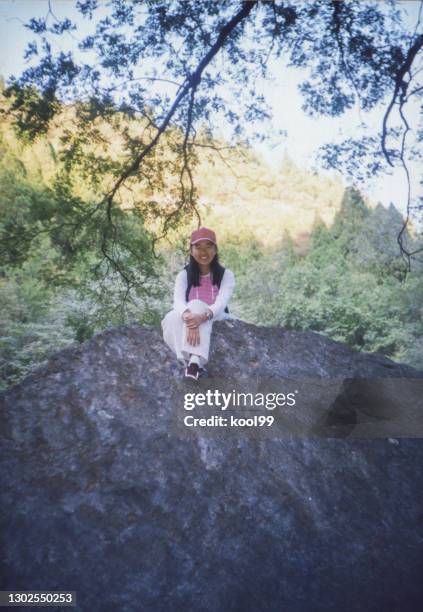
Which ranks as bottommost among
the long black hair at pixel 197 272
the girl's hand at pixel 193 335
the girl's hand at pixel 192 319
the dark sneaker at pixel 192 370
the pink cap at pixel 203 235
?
the dark sneaker at pixel 192 370

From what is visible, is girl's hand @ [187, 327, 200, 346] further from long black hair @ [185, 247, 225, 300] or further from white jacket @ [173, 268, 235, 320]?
long black hair @ [185, 247, 225, 300]

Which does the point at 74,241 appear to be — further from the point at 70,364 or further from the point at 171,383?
the point at 171,383

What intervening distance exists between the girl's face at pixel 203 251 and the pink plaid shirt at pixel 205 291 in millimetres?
158

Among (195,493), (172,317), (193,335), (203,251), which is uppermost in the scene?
(203,251)

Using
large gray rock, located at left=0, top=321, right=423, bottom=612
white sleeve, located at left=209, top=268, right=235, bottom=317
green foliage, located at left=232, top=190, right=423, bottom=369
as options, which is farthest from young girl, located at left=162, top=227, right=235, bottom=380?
green foliage, located at left=232, top=190, right=423, bottom=369

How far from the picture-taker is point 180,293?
306cm

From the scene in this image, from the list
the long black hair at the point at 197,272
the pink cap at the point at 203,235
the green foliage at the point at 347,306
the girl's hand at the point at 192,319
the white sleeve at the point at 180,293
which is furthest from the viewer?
the green foliage at the point at 347,306

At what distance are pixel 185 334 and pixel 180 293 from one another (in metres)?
0.43

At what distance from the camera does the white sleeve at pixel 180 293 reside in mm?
2916

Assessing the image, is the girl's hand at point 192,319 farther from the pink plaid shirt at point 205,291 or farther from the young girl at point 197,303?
the pink plaid shirt at point 205,291

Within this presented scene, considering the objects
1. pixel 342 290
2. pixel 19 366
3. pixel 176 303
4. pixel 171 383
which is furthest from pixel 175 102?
pixel 342 290

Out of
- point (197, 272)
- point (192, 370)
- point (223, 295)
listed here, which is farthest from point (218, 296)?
point (192, 370)

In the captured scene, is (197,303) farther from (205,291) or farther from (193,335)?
(205,291)

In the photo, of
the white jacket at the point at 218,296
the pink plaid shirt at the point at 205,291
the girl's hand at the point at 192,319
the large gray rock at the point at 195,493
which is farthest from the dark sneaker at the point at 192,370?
the pink plaid shirt at the point at 205,291
